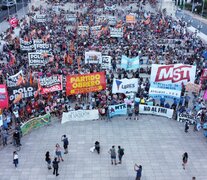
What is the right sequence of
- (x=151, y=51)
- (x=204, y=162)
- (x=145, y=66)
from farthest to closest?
1. (x=151, y=51)
2. (x=145, y=66)
3. (x=204, y=162)

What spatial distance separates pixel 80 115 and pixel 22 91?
3.68m

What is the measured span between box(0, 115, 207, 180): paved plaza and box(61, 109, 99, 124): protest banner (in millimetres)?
296

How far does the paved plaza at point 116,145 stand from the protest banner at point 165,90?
1436 mm

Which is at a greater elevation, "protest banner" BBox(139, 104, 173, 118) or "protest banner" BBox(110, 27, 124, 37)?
"protest banner" BBox(110, 27, 124, 37)

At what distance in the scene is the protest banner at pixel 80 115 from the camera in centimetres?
1858

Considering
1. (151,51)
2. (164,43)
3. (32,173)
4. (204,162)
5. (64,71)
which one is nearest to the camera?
(32,173)

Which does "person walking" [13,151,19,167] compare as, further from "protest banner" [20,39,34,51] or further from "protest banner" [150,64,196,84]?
"protest banner" [20,39,34,51]

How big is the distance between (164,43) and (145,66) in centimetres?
806

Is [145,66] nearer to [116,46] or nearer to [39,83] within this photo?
[116,46]

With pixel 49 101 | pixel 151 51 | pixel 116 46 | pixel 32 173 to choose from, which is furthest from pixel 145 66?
pixel 32 173

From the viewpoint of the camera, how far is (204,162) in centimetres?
1529

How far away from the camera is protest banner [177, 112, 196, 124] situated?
18.5 metres

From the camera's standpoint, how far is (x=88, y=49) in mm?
30156

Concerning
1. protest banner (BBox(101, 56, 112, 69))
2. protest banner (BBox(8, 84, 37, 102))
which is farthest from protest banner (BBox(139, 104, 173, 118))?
protest banner (BBox(8, 84, 37, 102))
